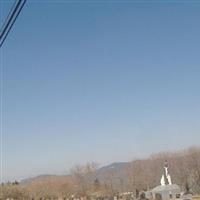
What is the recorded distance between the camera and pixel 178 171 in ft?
297

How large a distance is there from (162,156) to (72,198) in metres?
23.6

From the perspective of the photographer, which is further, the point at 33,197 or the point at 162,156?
the point at 162,156

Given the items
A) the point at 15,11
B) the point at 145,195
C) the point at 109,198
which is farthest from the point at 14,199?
the point at 15,11

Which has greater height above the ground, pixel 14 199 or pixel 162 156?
pixel 162 156

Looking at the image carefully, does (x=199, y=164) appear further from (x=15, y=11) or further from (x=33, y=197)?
(x=15, y=11)

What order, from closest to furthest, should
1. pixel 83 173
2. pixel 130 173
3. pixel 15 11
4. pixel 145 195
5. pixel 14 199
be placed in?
pixel 15 11 < pixel 145 195 < pixel 14 199 < pixel 130 173 < pixel 83 173

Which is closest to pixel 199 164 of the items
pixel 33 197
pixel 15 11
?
pixel 33 197

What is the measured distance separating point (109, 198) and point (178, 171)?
15683 mm

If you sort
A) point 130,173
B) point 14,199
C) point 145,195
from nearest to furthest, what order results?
point 145,195, point 14,199, point 130,173

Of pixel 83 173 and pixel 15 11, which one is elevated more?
pixel 83 173

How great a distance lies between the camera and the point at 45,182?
10288 centimetres

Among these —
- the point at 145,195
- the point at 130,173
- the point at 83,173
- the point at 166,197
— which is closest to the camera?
the point at 166,197

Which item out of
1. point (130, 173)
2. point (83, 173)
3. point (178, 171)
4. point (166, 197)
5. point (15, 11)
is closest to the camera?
point (15, 11)

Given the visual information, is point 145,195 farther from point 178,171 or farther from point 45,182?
point 45,182
